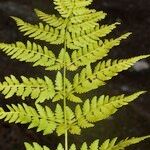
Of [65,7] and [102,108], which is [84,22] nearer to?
[65,7]

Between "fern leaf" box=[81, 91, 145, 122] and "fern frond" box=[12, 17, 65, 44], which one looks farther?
"fern frond" box=[12, 17, 65, 44]

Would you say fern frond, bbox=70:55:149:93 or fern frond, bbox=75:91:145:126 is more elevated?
fern frond, bbox=70:55:149:93

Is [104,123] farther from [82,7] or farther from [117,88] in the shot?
[82,7]

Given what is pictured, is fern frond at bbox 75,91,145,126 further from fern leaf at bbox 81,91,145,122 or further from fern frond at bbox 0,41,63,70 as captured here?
fern frond at bbox 0,41,63,70

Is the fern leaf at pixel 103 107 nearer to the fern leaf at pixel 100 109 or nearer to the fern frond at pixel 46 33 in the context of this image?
the fern leaf at pixel 100 109

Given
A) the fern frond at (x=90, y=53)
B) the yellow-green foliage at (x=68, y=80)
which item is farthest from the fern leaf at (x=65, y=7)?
the fern frond at (x=90, y=53)

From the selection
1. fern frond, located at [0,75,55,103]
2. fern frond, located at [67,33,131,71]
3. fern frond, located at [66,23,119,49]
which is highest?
fern frond, located at [66,23,119,49]

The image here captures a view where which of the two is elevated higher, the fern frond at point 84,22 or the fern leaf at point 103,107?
the fern frond at point 84,22

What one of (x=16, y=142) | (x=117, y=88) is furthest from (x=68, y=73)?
(x=16, y=142)

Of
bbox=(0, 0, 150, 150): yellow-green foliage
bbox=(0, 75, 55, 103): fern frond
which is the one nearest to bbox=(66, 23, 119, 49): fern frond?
bbox=(0, 0, 150, 150): yellow-green foliage
